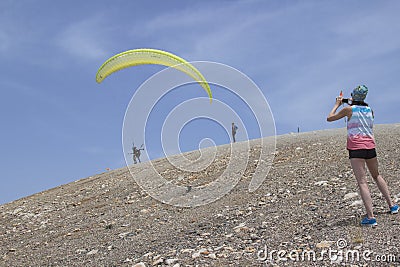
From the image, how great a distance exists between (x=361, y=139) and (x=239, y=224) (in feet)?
11.1

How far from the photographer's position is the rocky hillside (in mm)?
7117

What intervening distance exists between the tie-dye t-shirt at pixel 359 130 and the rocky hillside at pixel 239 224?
1.46 m

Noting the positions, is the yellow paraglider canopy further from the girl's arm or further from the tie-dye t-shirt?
the tie-dye t-shirt

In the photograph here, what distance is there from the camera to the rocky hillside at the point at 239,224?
7.12m

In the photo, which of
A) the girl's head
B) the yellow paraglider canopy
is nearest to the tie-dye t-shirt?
the girl's head

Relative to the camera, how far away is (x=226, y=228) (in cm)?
935

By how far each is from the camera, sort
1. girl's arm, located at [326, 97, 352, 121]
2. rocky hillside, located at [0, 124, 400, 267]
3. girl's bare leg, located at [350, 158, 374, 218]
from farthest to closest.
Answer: girl's arm, located at [326, 97, 352, 121]
girl's bare leg, located at [350, 158, 374, 218]
rocky hillside, located at [0, 124, 400, 267]

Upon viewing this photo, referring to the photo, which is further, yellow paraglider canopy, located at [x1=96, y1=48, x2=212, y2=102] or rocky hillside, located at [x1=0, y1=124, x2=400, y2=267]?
yellow paraglider canopy, located at [x1=96, y1=48, x2=212, y2=102]

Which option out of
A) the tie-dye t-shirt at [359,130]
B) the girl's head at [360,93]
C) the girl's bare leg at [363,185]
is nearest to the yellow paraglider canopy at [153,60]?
the girl's head at [360,93]

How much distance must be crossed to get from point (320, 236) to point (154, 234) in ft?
14.3

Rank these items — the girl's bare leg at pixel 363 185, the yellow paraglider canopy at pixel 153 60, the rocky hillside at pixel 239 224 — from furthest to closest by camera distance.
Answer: the yellow paraglider canopy at pixel 153 60 → the girl's bare leg at pixel 363 185 → the rocky hillside at pixel 239 224

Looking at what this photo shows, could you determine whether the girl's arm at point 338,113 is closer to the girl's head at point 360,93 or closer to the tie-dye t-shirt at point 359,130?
the tie-dye t-shirt at point 359,130

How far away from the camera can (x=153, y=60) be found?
50.2ft

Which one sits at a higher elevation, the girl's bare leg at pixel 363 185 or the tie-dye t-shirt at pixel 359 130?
the tie-dye t-shirt at pixel 359 130
